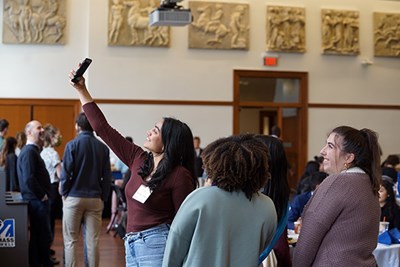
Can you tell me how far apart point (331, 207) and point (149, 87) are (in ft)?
31.0

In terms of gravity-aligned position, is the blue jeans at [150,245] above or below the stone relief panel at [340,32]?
below

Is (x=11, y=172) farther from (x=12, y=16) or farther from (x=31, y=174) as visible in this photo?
(x=12, y=16)

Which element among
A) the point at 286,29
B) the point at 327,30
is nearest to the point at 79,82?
the point at 286,29

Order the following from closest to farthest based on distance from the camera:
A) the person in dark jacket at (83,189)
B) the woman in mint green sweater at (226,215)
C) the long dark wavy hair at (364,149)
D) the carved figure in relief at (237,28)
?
the woman in mint green sweater at (226,215) < the long dark wavy hair at (364,149) < the person in dark jacket at (83,189) < the carved figure in relief at (237,28)

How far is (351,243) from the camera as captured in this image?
2.34m

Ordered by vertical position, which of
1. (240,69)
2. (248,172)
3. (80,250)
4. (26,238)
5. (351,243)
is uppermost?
(240,69)

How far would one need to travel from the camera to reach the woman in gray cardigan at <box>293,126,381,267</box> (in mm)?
2334

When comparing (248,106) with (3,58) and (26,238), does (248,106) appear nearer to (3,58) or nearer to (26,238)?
(3,58)

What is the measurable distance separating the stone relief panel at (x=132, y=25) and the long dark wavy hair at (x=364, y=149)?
364 inches

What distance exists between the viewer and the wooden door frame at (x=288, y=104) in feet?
39.5

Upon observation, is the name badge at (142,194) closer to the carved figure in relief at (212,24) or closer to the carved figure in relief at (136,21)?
the carved figure in relief at (136,21)

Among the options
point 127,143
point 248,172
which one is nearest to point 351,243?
point 248,172

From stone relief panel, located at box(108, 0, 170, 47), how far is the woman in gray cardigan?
9.35 meters

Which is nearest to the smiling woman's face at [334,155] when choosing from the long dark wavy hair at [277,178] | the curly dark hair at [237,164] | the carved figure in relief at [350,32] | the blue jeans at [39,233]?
the long dark wavy hair at [277,178]
